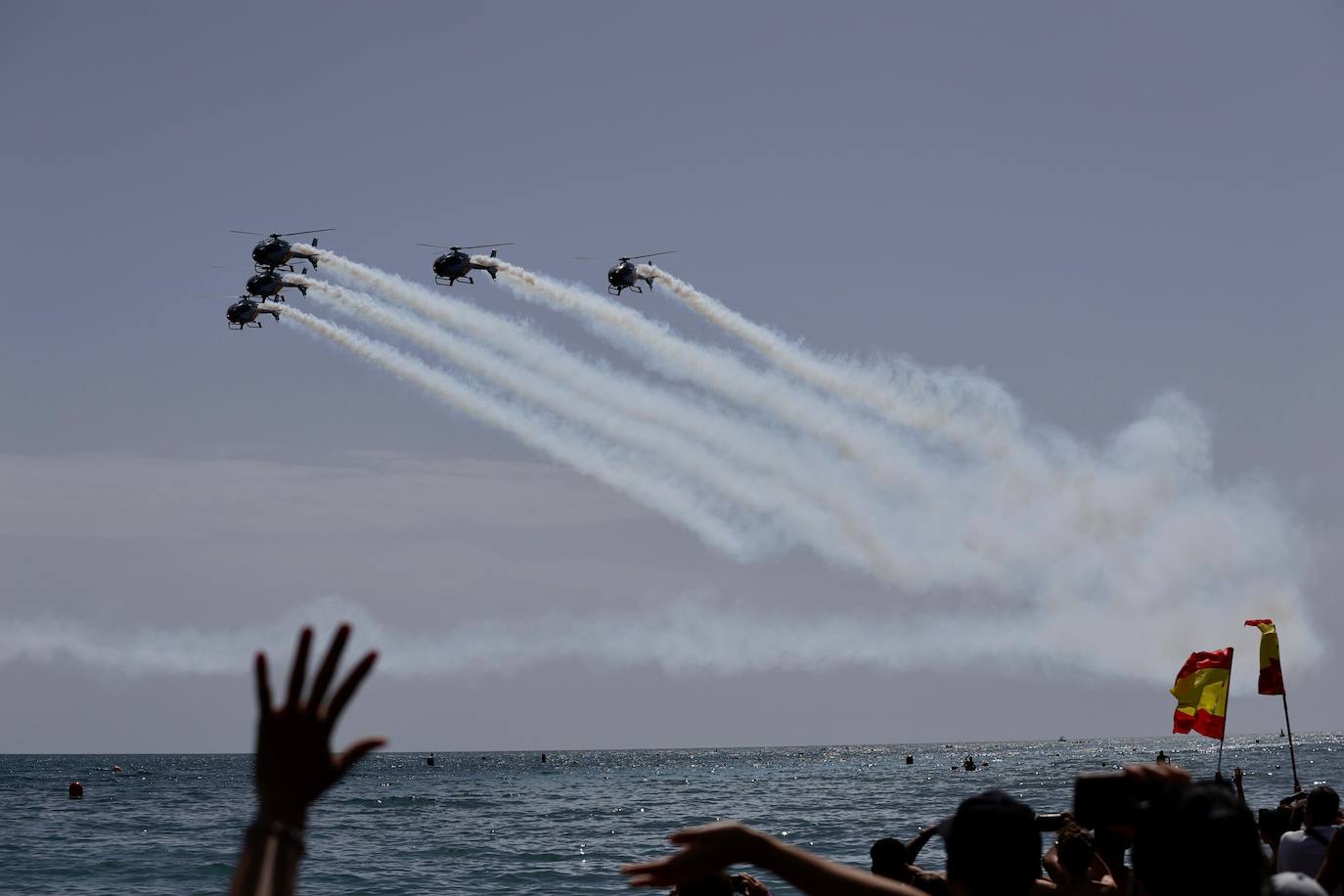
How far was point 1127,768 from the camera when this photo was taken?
15.4ft

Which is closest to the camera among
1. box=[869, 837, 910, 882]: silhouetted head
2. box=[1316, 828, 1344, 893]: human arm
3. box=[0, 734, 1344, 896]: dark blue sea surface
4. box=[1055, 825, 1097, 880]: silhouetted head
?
box=[1316, 828, 1344, 893]: human arm

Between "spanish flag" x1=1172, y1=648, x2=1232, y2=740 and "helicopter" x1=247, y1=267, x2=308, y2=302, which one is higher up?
"helicopter" x1=247, y1=267, x2=308, y2=302

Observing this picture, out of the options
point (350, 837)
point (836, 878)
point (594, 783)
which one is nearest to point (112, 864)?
point (350, 837)

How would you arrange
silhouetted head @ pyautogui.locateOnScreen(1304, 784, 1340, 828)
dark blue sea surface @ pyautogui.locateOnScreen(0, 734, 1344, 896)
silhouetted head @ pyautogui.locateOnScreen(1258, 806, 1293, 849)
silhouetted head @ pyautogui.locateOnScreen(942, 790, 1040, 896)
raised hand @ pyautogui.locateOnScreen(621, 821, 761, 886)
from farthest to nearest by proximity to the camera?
dark blue sea surface @ pyautogui.locateOnScreen(0, 734, 1344, 896), silhouetted head @ pyautogui.locateOnScreen(1258, 806, 1293, 849), silhouetted head @ pyautogui.locateOnScreen(1304, 784, 1340, 828), silhouetted head @ pyautogui.locateOnScreen(942, 790, 1040, 896), raised hand @ pyautogui.locateOnScreen(621, 821, 761, 886)

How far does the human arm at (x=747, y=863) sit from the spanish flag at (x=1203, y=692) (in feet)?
60.8

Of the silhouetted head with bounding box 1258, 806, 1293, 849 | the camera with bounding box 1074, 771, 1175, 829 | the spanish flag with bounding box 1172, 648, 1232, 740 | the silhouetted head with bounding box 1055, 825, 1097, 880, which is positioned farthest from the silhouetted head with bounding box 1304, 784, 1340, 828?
the spanish flag with bounding box 1172, 648, 1232, 740

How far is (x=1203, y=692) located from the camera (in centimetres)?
2198

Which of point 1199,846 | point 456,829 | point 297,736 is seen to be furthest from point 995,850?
point 456,829

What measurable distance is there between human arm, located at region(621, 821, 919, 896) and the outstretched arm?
928 mm

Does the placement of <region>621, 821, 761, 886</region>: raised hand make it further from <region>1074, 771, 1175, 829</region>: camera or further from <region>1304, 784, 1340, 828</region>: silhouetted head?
<region>1304, 784, 1340, 828</region>: silhouetted head

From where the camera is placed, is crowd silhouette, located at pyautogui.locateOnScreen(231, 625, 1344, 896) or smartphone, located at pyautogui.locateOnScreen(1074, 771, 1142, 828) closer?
crowd silhouette, located at pyautogui.locateOnScreen(231, 625, 1344, 896)

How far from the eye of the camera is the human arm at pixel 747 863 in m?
4.04

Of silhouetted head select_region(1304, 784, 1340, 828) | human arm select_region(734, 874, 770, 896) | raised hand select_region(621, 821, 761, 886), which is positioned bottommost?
human arm select_region(734, 874, 770, 896)

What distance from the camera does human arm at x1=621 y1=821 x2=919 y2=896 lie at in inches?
159
